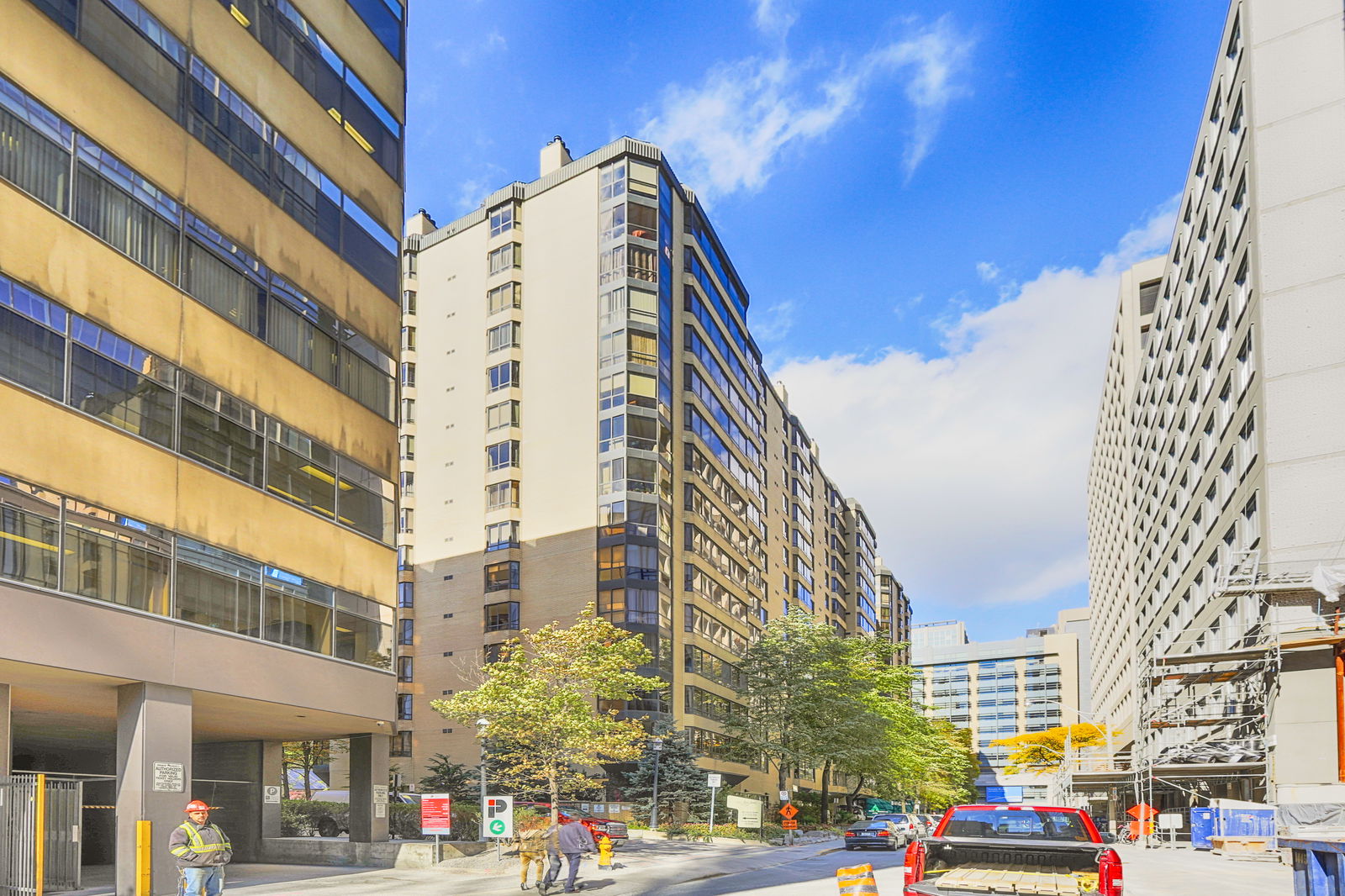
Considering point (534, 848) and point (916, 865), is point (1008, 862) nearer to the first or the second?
point (916, 865)

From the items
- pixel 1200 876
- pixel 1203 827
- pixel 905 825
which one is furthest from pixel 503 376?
pixel 1200 876

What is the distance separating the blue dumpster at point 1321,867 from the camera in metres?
9.19

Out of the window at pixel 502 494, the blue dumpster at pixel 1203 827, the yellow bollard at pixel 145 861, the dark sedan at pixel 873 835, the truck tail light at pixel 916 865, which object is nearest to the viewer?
the truck tail light at pixel 916 865

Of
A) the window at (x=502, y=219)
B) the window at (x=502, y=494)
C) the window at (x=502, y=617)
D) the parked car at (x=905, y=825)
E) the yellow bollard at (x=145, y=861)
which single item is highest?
the window at (x=502, y=219)

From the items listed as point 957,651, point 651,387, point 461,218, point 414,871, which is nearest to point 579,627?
point 414,871

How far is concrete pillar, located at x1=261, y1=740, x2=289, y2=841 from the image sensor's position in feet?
104

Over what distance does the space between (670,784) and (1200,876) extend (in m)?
25.0

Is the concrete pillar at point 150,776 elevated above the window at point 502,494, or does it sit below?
below

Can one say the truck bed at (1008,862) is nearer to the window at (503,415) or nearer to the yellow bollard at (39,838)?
the yellow bollard at (39,838)

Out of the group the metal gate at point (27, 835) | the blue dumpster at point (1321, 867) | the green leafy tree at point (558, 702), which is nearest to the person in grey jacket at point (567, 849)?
the metal gate at point (27, 835)

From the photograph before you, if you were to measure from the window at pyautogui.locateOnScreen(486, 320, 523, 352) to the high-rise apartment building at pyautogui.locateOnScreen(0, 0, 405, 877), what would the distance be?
36.1 meters

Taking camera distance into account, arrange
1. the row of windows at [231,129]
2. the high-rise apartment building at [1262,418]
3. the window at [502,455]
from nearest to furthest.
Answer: the row of windows at [231,129], the high-rise apartment building at [1262,418], the window at [502,455]

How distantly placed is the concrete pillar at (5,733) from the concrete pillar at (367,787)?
39.3 feet

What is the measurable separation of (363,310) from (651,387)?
34551 mm
